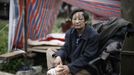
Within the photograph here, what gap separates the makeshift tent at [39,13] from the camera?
7.12m

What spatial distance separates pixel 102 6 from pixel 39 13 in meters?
1.67

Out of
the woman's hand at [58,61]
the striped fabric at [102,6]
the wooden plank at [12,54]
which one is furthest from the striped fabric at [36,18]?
the woman's hand at [58,61]

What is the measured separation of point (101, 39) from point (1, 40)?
519 centimetres

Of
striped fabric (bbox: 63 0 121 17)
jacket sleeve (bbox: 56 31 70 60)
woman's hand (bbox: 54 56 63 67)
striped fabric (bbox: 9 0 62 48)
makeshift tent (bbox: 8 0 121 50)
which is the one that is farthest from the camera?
striped fabric (bbox: 9 0 62 48)

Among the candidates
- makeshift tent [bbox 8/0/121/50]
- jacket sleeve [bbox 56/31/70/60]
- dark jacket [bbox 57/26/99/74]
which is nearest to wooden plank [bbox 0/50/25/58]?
makeshift tent [bbox 8/0/121/50]

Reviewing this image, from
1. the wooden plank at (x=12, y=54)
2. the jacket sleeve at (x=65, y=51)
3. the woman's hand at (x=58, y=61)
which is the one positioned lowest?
the wooden plank at (x=12, y=54)

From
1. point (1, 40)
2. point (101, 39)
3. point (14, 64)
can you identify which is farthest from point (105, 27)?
point (1, 40)

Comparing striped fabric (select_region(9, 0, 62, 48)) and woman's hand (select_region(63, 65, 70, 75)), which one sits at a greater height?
striped fabric (select_region(9, 0, 62, 48))

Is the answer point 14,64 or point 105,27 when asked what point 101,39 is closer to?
point 105,27

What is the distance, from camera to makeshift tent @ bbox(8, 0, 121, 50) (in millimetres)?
7125

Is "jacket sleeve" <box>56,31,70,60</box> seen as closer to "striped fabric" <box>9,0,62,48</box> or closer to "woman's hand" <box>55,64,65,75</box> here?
"woman's hand" <box>55,64,65,75</box>

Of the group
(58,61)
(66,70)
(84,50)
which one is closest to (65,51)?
(58,61)

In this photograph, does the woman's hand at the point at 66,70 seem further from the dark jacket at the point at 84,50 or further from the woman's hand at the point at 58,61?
the woman's hand at the point at 58,61

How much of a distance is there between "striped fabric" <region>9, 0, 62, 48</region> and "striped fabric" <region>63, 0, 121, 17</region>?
1.06 meters
